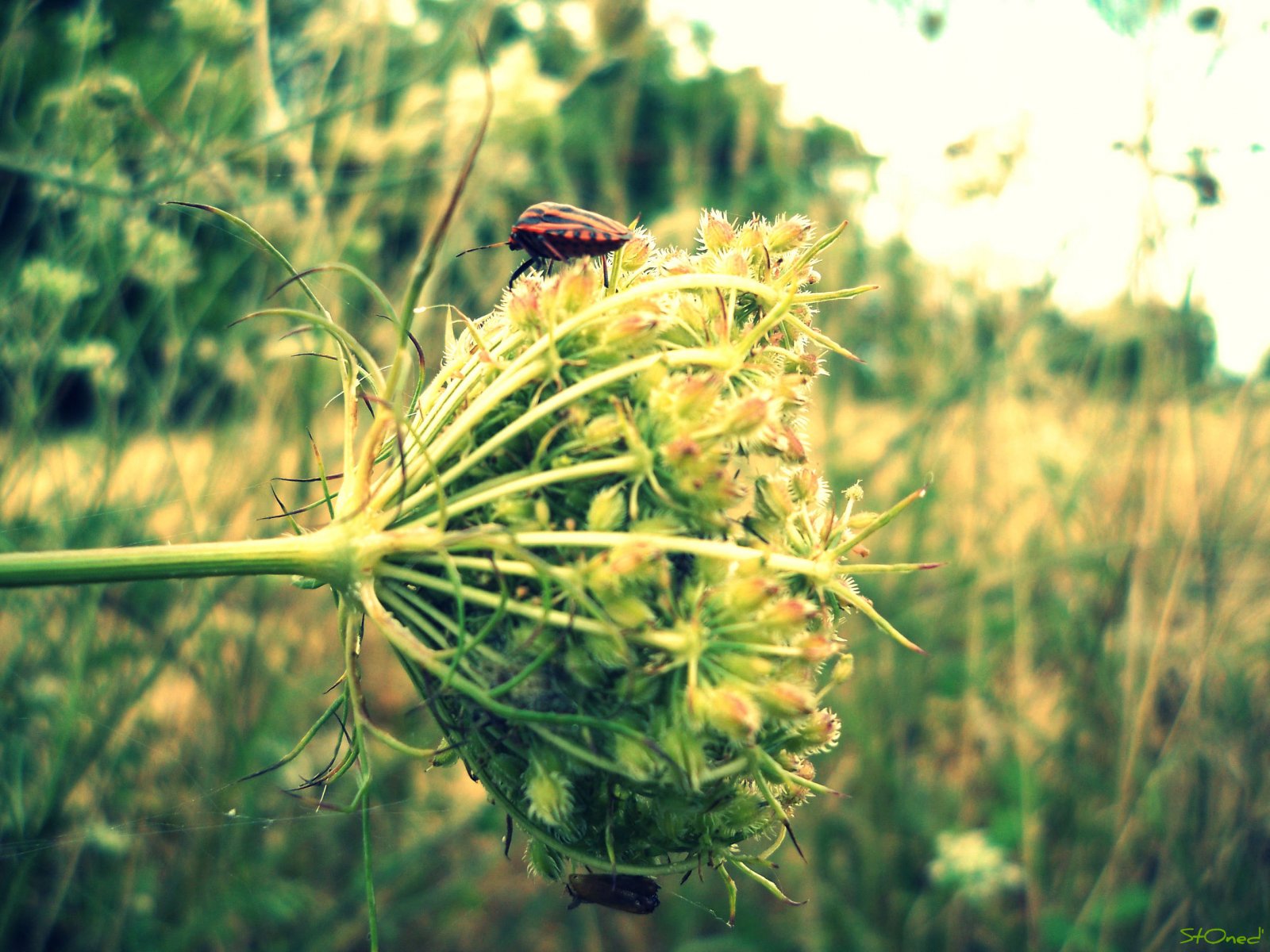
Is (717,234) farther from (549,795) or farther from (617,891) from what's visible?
(617,891)

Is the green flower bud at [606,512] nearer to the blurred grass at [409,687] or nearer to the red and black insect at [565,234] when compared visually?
the red and black insect at [565,234]

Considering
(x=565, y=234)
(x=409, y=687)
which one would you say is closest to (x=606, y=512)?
(x=565, y=234)

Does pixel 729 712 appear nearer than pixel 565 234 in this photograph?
Yes

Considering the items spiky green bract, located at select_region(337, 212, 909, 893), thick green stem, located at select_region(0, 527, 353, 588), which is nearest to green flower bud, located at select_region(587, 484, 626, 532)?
spiky green bract, located at select_region(337, 212, 909, 893)

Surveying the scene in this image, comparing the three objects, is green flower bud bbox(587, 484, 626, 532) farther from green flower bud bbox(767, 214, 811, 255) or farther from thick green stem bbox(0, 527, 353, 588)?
green flower bud bbox(767, 214, 811, 255)

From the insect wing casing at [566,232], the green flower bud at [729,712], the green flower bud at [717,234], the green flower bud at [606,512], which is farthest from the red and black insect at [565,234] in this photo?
the green flower bud at [729,712]

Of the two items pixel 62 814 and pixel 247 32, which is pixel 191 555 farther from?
pixel 247 32
